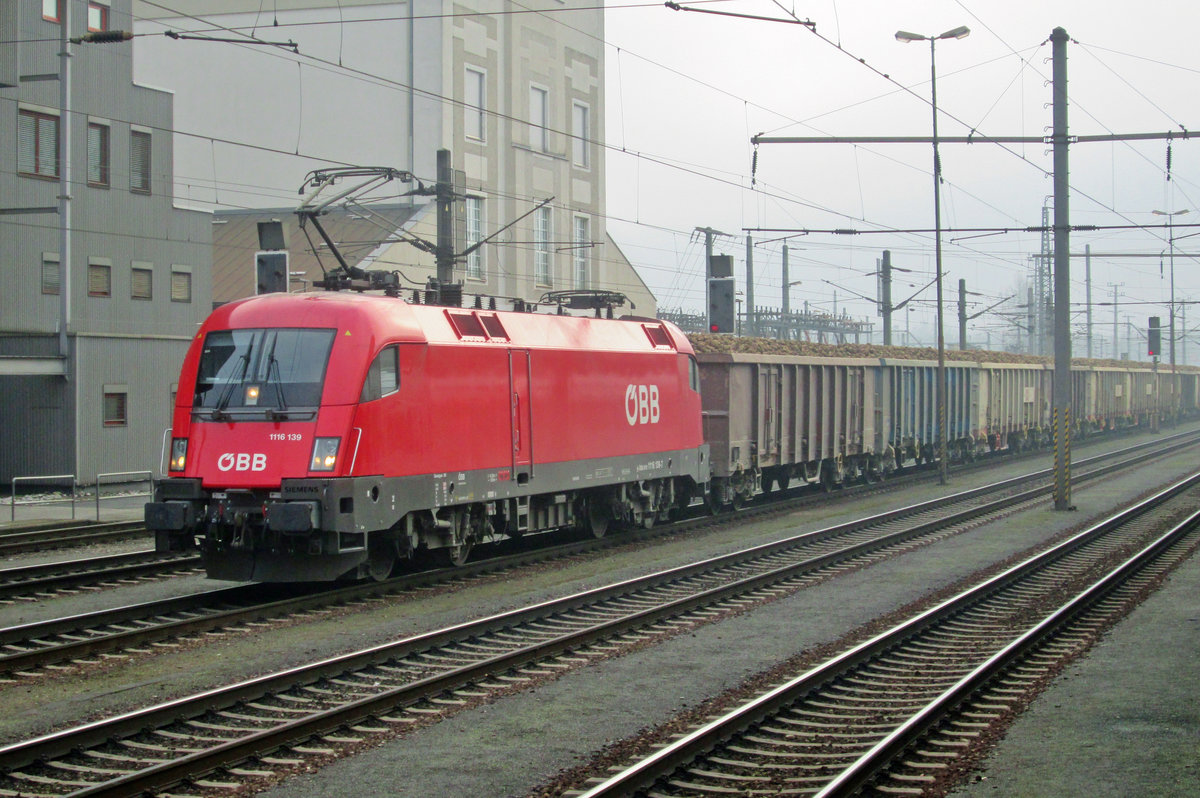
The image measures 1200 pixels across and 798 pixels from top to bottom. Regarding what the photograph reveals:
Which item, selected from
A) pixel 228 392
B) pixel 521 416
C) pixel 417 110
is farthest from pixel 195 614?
pixel 417 110

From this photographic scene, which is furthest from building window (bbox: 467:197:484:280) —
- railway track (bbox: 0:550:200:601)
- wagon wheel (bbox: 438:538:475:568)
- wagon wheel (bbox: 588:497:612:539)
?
wagon wheel (bbox: 438:538:475:568)

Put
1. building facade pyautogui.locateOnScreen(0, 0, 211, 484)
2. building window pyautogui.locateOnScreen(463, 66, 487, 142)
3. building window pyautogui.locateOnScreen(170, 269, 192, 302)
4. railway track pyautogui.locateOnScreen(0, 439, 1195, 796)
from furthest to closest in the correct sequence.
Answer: building window pyautogui.locateOnScreen(463, 66, 487, 142)
building window pyautogui.locateOnScreen(170, 269, 192, 302)
building facade pyautogui.locateOnScreen(0, 0, 211, 484)
railway track pyautogui.locateOnScreen(0, 439, 1195, 796)

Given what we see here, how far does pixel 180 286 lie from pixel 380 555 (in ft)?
73.3

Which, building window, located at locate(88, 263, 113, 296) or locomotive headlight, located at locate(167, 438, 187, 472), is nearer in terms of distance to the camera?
locomotive headlight, located at locate(167, 438, 187, 472)

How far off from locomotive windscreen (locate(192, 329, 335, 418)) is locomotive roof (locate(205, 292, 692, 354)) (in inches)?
6.2

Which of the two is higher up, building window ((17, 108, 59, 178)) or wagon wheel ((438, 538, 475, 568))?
building window ((17, 108, 59, 178))

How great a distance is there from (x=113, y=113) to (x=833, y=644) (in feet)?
89.7

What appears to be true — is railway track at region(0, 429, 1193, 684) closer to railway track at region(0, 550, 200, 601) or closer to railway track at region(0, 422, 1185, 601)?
railway track at region(0, 550, 200, 601)

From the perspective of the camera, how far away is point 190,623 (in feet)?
39.6

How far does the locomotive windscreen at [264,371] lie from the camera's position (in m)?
13.3

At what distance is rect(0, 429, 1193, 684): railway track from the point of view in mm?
10867

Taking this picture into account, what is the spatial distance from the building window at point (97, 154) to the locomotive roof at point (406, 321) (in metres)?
19.3

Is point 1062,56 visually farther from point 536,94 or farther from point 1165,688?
point 536,94

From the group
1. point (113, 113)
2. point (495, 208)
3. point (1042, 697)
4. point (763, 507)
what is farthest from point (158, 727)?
point (495, 208)
